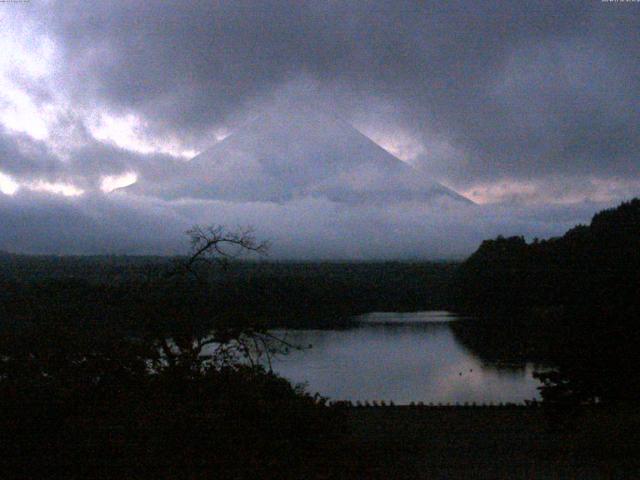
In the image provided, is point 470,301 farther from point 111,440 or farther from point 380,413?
point 111,440

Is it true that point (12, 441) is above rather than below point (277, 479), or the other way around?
above

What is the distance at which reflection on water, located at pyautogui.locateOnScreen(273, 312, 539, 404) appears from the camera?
1870 centimetres

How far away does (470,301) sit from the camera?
36.1m

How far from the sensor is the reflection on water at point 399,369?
18703 millimetres

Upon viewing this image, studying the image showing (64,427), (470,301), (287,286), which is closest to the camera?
(64,427)

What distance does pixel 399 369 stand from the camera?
2283 cm

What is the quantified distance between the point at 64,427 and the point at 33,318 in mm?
2606

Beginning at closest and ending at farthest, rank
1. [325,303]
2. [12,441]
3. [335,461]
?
[12,441]
[335,461]
[325,303]

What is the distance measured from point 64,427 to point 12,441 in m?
0.48

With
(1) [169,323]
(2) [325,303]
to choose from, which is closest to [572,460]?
(1) [169,323]

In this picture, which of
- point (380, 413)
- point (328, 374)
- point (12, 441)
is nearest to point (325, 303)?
point (328, 374)

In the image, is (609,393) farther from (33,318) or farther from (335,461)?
(33,318)

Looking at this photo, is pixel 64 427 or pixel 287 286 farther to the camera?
pixel 287 286

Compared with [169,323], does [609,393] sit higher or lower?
lower
